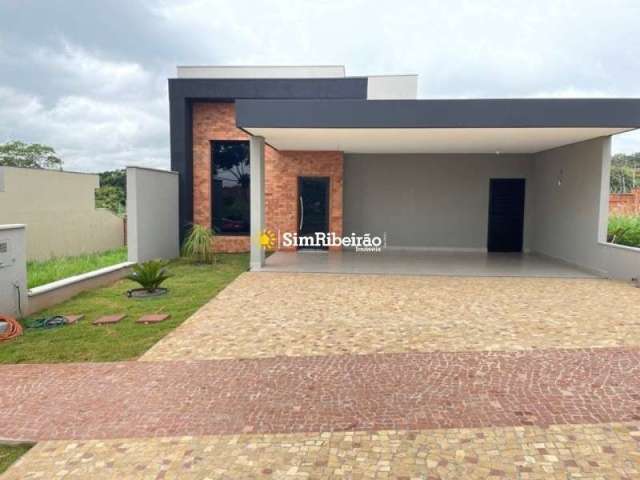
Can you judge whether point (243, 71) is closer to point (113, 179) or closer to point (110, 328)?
point (110, 328)

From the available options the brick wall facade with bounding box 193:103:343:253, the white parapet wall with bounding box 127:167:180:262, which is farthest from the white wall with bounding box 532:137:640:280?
the white parapet wall with bounding box 127:167:180:262

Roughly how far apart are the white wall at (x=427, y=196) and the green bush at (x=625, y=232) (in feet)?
9.99

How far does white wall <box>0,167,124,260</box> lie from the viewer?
11047mm

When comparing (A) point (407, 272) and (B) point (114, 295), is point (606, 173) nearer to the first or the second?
(A) point (407, 272)

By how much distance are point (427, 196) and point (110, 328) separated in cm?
1032

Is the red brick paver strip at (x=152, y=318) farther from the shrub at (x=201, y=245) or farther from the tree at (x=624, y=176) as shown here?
the tree at (x=624, y=176)

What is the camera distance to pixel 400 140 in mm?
10344

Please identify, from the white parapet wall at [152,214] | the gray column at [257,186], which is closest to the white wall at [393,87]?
the gray column at [257,186]

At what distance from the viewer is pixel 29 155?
108 feet

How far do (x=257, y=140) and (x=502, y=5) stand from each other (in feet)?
30.0

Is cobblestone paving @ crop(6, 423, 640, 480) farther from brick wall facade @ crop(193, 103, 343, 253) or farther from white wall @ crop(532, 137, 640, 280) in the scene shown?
brick wall facade @ crop(193, 103, 343, 253)

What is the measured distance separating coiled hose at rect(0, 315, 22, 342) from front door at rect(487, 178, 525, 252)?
1223 cm

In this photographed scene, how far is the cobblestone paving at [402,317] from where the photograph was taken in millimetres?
5074

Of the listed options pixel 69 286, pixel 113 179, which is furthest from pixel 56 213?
pixel 113 179
